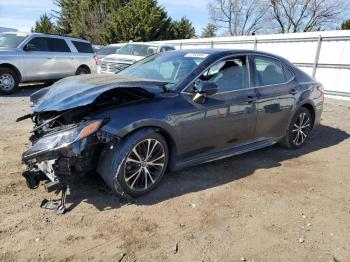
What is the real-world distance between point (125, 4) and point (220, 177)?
40531mm

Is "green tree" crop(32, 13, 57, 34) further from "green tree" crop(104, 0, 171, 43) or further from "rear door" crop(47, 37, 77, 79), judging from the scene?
"rear door" crop(47, 37, 77, 79)

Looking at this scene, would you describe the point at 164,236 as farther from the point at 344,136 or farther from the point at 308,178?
the point at 344,136

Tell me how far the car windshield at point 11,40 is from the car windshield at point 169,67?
768cm

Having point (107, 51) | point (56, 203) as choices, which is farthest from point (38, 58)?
point (56, 203)

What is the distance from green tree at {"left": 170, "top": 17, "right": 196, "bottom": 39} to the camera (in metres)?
39.9

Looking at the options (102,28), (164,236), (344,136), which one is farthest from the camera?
(102,28)

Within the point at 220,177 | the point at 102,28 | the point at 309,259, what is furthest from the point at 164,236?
the point at 102,28

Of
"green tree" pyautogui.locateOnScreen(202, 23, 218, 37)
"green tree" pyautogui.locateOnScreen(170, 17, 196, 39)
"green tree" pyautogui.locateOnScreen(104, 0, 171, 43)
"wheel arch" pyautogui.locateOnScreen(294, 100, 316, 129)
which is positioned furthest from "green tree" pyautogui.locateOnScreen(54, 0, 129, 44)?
"wheel arch" pyautogui.locateOnScreen(294, 100, 316, 129)

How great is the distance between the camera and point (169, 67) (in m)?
5.03

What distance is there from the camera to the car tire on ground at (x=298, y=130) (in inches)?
240

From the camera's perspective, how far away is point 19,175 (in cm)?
453

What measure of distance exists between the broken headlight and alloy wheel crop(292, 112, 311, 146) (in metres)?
3.79

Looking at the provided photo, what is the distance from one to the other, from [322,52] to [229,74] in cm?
1018

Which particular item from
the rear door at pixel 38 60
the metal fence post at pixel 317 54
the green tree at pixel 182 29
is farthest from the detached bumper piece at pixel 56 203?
the green tree at pixel 182 29
